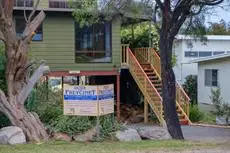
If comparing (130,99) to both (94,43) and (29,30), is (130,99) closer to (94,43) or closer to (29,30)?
(94,43)

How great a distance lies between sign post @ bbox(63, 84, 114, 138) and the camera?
13.6 meters

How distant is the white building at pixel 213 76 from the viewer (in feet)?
110

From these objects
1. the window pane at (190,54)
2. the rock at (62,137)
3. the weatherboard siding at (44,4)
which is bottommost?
the rock at (62,137)

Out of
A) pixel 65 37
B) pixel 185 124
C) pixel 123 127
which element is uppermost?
pixel 65 37

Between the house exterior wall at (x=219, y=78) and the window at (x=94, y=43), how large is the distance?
28.6 feet

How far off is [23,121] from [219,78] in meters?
23.5

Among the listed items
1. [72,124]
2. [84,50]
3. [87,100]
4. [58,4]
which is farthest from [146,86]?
[72,124]

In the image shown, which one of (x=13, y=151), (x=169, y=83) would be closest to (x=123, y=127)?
(x=13, y=151)

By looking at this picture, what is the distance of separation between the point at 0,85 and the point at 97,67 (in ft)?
42.0

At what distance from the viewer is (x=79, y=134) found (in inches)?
522

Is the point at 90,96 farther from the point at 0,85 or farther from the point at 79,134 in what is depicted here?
the point at 0,85

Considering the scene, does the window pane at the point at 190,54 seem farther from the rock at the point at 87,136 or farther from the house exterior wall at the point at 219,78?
the rock at the point at 87,136

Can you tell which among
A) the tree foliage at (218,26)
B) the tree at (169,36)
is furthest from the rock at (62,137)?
the tree foliage at (218,26)

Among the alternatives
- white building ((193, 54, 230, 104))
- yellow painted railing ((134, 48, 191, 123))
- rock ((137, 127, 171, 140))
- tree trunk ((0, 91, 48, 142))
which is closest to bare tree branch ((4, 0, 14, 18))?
tree trunk ((0, 91, 48, 142))
